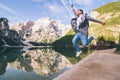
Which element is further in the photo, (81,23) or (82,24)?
(82,24)

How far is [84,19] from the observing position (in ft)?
71.9

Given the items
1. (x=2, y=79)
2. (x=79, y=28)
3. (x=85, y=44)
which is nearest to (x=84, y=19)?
(x=79, y=28)

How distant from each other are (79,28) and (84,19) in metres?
1.04

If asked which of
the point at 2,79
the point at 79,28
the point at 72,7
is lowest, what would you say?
the point at 2,79

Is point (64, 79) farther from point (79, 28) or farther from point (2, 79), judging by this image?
point (2, 79)

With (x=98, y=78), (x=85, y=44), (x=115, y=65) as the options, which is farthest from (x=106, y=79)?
(x=85, y=44)

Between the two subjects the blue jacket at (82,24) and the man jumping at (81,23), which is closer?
the man jumping at (81,23)

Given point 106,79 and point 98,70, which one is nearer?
point 106,79

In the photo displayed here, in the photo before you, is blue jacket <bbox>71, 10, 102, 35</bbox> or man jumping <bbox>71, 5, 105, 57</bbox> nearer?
man jumping <bbox>71, 5, 105, 57</bbox>

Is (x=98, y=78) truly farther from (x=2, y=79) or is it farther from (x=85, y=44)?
(x=2, y=79)

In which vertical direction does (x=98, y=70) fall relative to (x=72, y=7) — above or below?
below

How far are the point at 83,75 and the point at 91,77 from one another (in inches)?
10.1

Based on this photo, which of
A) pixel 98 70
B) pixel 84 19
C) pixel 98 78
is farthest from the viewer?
pixel 84 19

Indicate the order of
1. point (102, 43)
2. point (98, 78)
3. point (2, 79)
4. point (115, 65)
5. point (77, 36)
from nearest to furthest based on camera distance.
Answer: point (98, 78) < point (115, 65) < point (102, 43) < point (77, 36) < point (2, 79)
